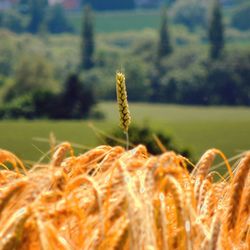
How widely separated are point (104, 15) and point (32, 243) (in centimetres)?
14020

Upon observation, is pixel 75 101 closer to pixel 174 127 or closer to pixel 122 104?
pixel 174 127

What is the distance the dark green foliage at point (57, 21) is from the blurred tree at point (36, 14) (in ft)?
3.79

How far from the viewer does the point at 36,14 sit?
136 m

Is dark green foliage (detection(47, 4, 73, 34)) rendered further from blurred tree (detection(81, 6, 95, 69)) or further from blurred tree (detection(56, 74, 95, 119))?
blurred tree (detection(56, 74, 95, 119))

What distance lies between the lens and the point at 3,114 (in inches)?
Result: 3194

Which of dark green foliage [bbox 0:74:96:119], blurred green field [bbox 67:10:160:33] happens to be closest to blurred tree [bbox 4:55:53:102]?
dark green foliage [bbox 0:74:96:119]

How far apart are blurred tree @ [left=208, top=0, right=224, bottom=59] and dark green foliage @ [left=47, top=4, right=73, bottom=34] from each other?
112 feet

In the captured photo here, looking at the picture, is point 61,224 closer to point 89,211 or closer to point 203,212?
point 89,211

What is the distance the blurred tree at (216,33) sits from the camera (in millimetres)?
102281

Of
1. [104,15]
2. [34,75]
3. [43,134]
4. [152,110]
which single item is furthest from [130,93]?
[104,15]

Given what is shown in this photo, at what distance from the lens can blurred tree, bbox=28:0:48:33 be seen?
434 feet

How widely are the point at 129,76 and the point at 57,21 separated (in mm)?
41439

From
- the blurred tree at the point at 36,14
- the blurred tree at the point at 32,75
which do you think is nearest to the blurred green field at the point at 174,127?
the blurred tree at the point at 32,75

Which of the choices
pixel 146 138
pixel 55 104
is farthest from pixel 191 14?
pixel 146 138
